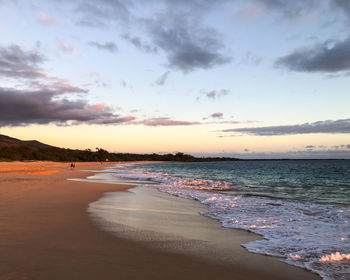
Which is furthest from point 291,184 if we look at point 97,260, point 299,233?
point 97,260

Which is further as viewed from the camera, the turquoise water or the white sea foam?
the turquoise water

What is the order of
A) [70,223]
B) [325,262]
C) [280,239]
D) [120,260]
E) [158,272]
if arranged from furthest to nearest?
[70,223] → [280,239] → [325,262] → [120,260] → [158,272]

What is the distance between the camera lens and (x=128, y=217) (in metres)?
10.2

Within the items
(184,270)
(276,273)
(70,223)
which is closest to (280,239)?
(276,273)

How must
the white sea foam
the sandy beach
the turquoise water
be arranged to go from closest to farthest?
the sandy beach < the white sea foam < the turquoise water

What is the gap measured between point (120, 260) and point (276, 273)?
3.13 metres

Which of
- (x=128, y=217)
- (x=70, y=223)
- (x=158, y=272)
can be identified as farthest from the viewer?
(x=128, y=217)

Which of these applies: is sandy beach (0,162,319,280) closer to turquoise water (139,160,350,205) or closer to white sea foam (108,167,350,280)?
white sea foam (108,167,350,280)

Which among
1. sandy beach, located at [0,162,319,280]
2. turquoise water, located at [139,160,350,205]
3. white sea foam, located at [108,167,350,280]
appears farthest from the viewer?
turquoise water, located at [139,160,350,205]

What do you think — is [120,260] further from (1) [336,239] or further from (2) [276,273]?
(1) [336,239]

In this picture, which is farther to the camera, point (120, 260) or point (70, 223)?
point (70, 223)

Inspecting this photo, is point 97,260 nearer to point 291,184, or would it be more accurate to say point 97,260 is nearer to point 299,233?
point 299,233

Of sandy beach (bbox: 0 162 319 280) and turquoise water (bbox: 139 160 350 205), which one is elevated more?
sandy beach (bbox: 0 162 319 280)

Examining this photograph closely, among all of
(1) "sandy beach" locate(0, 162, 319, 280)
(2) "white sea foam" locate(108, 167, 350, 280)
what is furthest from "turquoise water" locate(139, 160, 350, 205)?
(1) "sandy beach" locate(0, 162, 319, 280)
